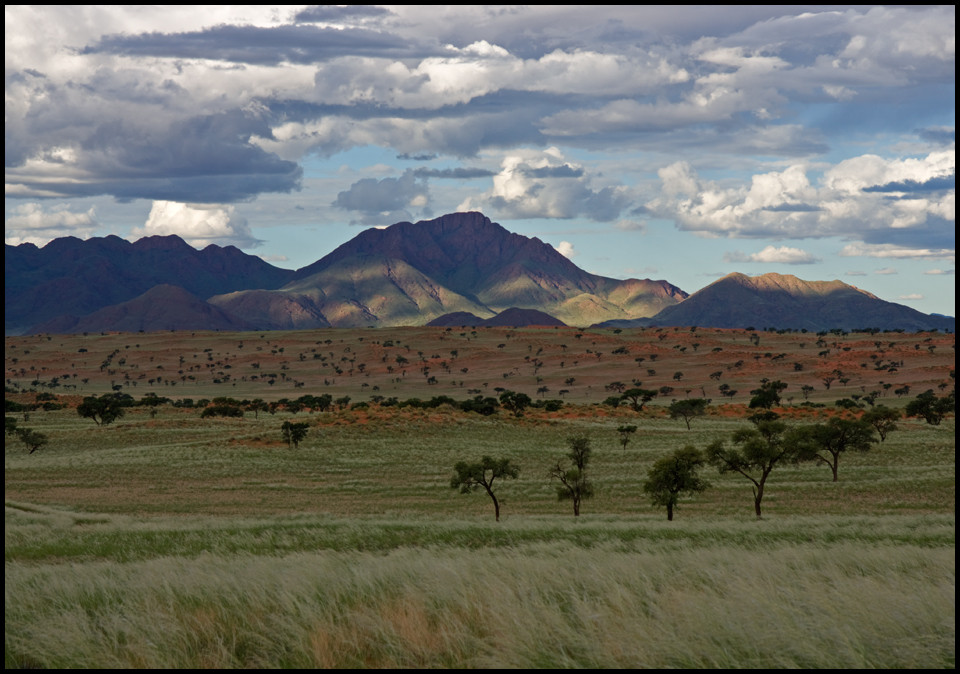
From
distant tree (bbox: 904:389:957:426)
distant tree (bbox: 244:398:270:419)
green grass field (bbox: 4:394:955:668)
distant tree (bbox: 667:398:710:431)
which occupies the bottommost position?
distant tree (bbox: 244:398:270:419)

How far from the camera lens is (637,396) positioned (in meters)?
129

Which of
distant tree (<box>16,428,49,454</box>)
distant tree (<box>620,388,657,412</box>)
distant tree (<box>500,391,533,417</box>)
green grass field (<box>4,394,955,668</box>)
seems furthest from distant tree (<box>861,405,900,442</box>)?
distant tree (<box>16,428,49,454</box>)

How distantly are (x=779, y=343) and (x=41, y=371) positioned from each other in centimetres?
18569

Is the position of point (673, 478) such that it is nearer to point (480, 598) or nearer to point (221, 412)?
point (480, 598)

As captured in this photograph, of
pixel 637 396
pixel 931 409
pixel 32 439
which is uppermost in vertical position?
pixel 931 409

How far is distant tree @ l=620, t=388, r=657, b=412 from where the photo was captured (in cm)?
11769

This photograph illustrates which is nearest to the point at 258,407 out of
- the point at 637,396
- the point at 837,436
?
the point at 637,396

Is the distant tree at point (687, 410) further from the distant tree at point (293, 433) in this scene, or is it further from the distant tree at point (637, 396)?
the distant tree at point (293, 433)

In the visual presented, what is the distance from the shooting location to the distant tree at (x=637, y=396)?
118m

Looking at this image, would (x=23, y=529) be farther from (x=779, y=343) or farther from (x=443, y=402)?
(x=779, y=343)

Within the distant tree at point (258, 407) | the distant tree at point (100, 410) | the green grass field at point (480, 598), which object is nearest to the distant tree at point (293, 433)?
the distant tree at point (100, 410)

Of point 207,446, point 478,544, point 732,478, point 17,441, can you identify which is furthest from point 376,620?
point 17,441

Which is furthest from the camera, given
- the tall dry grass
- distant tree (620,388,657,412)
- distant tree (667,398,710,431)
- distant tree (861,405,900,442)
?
distant tree (620,388,657,412)

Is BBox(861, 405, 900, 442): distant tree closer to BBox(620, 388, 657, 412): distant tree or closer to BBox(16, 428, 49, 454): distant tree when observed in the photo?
BBox(620, 388, 657, 412): distant tree
